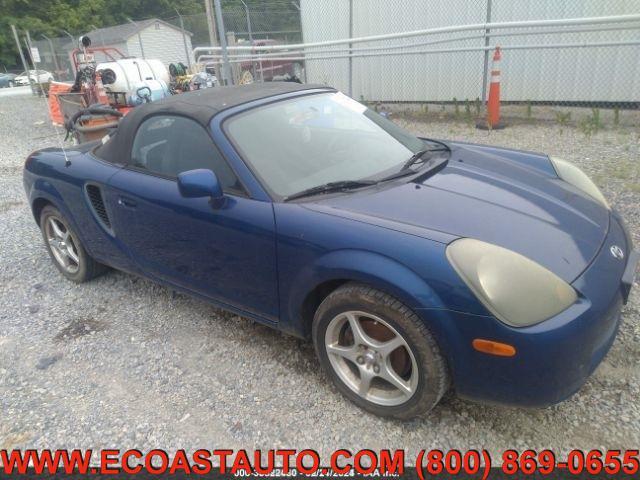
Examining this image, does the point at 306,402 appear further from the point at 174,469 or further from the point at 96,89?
the point at 96,89

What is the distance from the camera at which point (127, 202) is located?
2.98 meters

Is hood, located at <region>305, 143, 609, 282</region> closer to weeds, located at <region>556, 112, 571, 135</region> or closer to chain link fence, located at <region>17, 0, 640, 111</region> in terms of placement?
chain link fence, located at <region>17, 0, 640, 111</region>

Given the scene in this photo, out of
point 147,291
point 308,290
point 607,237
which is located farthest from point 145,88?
point 607,237

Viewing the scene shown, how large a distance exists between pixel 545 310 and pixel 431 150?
148 centimetres

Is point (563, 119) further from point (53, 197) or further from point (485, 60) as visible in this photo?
point (53, 197)

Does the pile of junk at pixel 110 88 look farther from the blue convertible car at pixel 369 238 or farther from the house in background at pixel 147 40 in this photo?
the house in background at pixel 147 40

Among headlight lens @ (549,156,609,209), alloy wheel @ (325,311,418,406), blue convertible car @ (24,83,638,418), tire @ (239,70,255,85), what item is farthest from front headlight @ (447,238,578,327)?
tire @ (239,70,255,85)

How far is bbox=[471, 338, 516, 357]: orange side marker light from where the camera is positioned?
1814 mm

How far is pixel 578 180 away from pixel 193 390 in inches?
101

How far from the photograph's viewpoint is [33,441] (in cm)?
231

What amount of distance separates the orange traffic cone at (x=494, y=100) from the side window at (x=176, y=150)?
5638 millimetres

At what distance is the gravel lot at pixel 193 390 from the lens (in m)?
2.19

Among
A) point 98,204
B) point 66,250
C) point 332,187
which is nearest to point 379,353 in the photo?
point 332,187

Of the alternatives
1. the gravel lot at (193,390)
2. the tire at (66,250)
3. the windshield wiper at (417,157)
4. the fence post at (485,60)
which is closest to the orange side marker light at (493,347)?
the gravel lot at (193,390)
